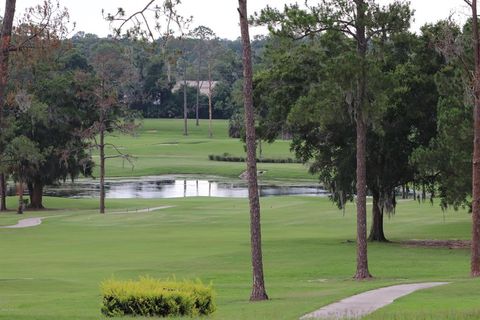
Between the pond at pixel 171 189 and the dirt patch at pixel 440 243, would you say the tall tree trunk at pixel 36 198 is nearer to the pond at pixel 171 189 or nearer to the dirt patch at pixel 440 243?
the pond at pixel 171 189

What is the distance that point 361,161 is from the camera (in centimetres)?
2875

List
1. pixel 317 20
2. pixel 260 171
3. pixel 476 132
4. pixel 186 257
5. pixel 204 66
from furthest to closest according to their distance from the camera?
1. pixel 204 66
2. pixel 260 171
3. pixel 186 257
4. pixel 317 20
5. pixel 476 132

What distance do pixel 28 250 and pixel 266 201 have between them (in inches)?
1305

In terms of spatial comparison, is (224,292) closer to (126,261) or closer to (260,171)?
(126,261)

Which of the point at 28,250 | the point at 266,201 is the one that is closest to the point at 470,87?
the point at 28,250

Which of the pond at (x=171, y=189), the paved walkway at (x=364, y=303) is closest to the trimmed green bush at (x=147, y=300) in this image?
the paved walkway at (x=364, y=303)

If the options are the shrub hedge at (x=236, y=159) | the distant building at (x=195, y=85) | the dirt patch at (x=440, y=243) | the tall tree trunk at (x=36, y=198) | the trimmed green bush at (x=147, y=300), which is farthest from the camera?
the distant building at (x=195, y=85)

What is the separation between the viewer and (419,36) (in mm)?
39219

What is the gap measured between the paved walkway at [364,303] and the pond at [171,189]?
198 ft

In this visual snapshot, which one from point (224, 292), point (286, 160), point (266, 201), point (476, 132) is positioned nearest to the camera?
point (224, 292)

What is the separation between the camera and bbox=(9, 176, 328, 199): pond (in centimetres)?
8750

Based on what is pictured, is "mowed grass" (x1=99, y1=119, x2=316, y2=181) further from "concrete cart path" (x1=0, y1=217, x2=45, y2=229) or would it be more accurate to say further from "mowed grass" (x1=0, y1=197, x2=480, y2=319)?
"mowed grass" (x1=0, y1=197, x2=480, y2=319)

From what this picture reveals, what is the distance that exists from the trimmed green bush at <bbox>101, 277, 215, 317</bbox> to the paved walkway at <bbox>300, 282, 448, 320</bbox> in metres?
2.02

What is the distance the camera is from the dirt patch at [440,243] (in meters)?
40.0
